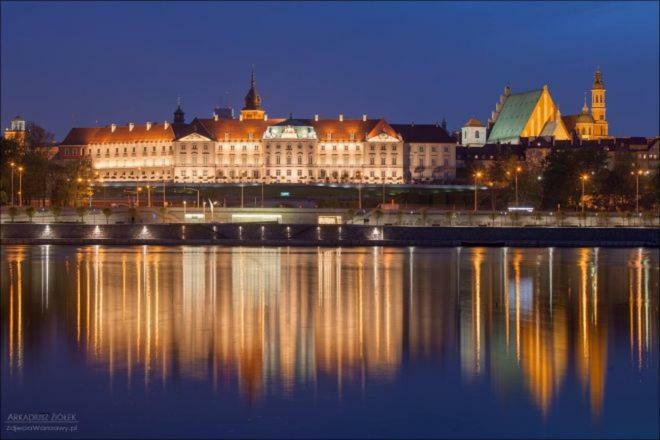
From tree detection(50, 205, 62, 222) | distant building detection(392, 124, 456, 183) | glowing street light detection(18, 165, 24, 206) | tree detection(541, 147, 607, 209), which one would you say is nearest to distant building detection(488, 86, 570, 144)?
distant building detection(392, 124, 456, 183)

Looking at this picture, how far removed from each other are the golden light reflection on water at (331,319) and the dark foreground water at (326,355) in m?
0.08

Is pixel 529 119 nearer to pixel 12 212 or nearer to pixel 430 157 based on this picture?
pixel 430 157

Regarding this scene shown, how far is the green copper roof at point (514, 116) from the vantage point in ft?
509

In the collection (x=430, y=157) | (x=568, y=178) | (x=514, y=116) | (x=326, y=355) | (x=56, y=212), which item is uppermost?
(x=514, y=116)

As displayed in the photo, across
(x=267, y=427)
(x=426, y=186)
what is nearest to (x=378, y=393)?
(x=267, y=427)

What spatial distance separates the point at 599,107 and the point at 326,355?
150 m

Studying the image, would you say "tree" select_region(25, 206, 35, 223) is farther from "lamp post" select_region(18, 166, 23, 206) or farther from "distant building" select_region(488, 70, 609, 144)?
"distant building" select_region(488, 70, 609, 144)

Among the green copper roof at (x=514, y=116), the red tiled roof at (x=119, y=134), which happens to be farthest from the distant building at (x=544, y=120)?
the red tiled roof at (x=119, y=134)

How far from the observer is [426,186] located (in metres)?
122

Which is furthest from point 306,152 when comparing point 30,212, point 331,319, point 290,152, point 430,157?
point 331,319

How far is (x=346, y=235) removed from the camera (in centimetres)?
6619

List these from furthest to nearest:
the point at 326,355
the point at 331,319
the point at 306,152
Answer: the point at 306,152 < the point at 331,319 < the point at 326,355

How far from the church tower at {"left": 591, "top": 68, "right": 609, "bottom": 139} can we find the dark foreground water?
126 meters

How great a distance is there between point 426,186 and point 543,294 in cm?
8947
